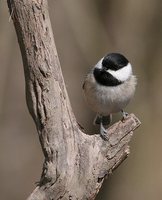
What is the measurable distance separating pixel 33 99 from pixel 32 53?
261 millimetres

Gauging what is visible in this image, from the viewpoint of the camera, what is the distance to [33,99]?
10.5 feet

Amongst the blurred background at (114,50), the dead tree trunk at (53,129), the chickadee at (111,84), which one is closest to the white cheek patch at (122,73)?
the chickadee at (111,84)

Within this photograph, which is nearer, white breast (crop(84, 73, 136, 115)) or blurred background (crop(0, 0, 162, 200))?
white breast (crop(84, 73, 136, 115))

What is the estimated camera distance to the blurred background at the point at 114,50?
5598mm

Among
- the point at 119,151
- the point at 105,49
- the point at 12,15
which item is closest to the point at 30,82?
the point at 12,15

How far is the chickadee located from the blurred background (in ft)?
5.21

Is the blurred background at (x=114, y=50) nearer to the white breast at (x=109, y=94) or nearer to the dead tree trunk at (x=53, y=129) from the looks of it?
the white breast at (x=109, y=94)

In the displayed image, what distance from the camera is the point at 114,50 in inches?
223

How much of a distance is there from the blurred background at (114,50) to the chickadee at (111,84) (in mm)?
1587

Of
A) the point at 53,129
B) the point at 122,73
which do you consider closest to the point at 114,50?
the point at 122,73

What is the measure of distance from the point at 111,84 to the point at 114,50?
5.77ft

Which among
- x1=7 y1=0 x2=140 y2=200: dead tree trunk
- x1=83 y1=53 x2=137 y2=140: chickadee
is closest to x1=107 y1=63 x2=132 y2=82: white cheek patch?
x1=83 y1=53 x2=137 y2=140: chickadee

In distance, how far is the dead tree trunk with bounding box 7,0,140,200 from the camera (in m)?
3.15

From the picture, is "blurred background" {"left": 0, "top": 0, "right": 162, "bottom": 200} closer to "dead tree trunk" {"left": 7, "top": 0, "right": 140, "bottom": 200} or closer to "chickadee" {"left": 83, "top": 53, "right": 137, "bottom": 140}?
→ "chickadee" {"left": 83, "top": 53, "right": 137, "bottom": 140}
